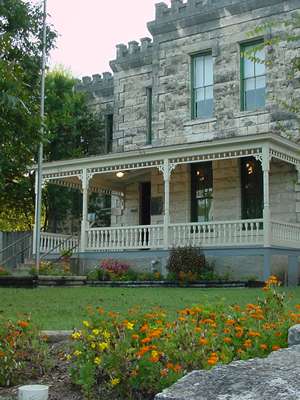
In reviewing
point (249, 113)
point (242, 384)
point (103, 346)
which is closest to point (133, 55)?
point (249, 113)

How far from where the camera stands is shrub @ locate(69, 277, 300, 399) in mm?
4207

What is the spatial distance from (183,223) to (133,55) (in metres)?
8.54

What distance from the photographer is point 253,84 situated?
20.4 metres

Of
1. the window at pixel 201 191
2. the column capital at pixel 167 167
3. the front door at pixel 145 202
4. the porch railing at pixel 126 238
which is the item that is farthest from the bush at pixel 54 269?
the window at pixel 201 191

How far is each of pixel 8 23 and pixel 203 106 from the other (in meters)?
7.77

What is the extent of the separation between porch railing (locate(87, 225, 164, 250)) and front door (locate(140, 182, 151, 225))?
221cm

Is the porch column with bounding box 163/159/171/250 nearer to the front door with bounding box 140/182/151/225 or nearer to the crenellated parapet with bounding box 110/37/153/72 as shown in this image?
the front door with bounding box 140/182/151/225

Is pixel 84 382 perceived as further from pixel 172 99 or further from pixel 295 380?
pixel 172 99

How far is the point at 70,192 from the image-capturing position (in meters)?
27.0

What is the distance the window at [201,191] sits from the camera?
21047 millimetres

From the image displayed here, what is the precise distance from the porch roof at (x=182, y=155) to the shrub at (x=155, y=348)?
497 inches

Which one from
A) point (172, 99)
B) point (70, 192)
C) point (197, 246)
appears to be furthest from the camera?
point (70, 192)

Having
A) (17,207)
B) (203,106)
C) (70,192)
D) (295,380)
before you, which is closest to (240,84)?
(203,106)

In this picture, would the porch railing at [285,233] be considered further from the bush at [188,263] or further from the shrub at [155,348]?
the shrub at [155,348]
